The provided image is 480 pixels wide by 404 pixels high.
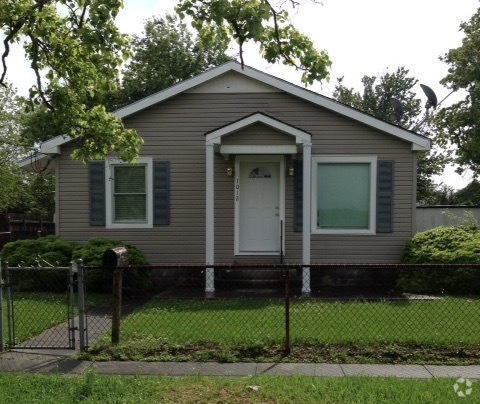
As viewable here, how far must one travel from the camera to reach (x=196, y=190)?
11.3 metres

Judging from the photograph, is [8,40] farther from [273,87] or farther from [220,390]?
[273,87]

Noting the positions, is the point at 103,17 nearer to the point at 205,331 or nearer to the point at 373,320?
the point at 205,331

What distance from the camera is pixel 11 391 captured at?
15.2ft

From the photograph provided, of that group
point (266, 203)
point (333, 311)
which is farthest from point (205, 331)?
point (266, 203)

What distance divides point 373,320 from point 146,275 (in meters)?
4.80

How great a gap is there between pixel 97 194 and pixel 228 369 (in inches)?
271

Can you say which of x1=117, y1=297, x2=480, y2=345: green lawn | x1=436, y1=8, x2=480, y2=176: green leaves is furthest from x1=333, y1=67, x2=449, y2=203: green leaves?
x1=117, y1=297, x2=480, y2=345: green lawn

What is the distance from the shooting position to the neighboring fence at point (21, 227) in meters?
17.3

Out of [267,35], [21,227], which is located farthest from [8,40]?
[21,227]

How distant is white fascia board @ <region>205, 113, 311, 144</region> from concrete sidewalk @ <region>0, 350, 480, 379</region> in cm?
544

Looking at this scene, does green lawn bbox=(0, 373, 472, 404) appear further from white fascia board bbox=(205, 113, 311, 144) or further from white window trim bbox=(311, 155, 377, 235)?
white window trim bbox=(311, 155, 377, 235)

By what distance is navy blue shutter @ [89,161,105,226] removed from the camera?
1128 centimetres

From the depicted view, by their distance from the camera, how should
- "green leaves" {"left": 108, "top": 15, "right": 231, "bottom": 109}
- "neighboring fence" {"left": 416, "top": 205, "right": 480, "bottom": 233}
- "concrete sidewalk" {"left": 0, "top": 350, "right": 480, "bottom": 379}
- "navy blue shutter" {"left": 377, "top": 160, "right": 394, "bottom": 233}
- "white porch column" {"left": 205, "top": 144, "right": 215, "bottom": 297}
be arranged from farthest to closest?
1. "green leaves" {"left": 108, "top": 15, "right": 231, "bottom": 109}
2. "neighboring fence" {"left": 416, "top": 205, "right": 480, "bottom": 233}
3. "navy blue shutter" {"left": 377, "top": 160, "right": 394, "bottom": 233}
4. "white porch column" {"left": 205, "top": 144, "right": 215, "bottom": 297}
5. "concrete sidewalk" {"left": 0, "top": 350, "right": 480, "bottom": 379}

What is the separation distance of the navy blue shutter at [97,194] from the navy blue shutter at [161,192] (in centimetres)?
116
